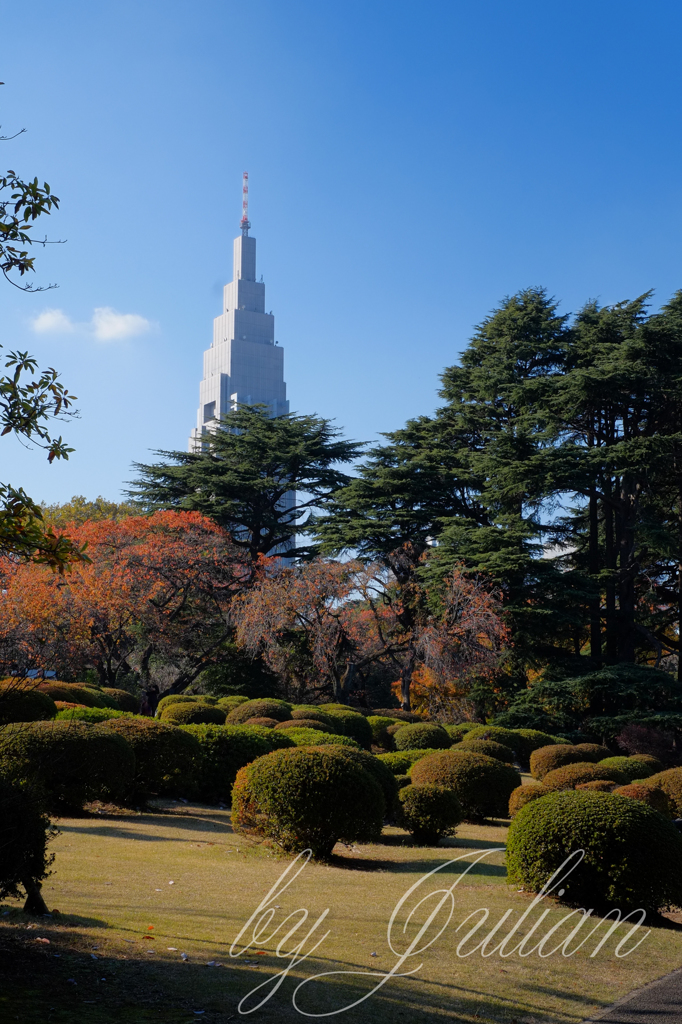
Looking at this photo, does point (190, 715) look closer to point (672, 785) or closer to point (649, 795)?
point (649, 795)

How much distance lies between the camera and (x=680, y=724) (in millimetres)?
26625

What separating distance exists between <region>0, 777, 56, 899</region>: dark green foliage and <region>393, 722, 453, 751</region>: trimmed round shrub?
15281 millimetres

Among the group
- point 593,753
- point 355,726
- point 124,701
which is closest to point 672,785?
point 593,753

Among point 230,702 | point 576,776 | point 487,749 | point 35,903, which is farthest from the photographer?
point 230,702

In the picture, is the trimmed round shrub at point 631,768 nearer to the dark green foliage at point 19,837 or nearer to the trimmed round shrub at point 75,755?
the trimmed round shrub at point 75,755

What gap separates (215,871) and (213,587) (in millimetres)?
24112

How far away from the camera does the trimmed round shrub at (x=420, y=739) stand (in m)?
20.0

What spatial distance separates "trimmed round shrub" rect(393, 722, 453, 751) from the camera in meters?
20.0

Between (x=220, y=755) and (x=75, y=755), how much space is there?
367 cm

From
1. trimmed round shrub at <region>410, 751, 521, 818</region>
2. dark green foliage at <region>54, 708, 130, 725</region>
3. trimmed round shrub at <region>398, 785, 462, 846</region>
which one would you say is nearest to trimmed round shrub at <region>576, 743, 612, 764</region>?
trimmed round shrub at <region>410, 751, 521, 818</region>

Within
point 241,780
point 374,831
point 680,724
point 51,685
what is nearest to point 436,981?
point 374,831

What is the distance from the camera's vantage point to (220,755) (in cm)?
1352

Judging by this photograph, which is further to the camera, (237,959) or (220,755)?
(220,755)

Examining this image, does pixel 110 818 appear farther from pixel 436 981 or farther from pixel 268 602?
pixel 268 602
